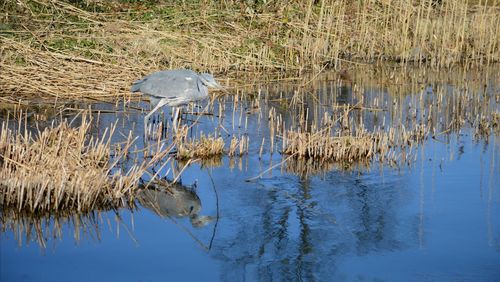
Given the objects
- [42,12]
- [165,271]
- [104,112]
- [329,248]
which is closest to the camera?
[165,271]

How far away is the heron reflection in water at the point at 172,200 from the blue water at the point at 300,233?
62mm

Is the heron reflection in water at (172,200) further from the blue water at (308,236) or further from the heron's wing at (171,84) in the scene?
the heron's wing at (171,84)

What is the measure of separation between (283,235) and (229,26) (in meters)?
8.01

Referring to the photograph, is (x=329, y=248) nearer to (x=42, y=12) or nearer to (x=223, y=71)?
(x=223, y=71)

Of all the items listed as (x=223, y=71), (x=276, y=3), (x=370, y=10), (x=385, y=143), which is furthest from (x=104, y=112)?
(x=370, y=10)

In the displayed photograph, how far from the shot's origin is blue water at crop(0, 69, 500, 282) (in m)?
5.45

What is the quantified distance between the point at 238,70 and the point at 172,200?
236 inches

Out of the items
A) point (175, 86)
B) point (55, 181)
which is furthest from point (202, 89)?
point (55, 181)

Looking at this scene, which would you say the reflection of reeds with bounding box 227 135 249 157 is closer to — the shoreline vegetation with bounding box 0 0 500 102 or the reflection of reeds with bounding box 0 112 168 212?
the reflection of reeds with bounding box 0 112 168 212

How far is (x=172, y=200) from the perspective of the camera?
682 centimetres

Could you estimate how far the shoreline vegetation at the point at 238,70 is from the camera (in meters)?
6.59

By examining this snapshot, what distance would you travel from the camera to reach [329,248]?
593cm

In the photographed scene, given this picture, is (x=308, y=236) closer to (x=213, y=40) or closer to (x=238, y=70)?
(x=238, y=70)

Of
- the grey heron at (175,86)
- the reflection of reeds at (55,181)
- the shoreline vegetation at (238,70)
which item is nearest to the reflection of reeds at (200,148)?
the shoreline vegetation at (238,70)
